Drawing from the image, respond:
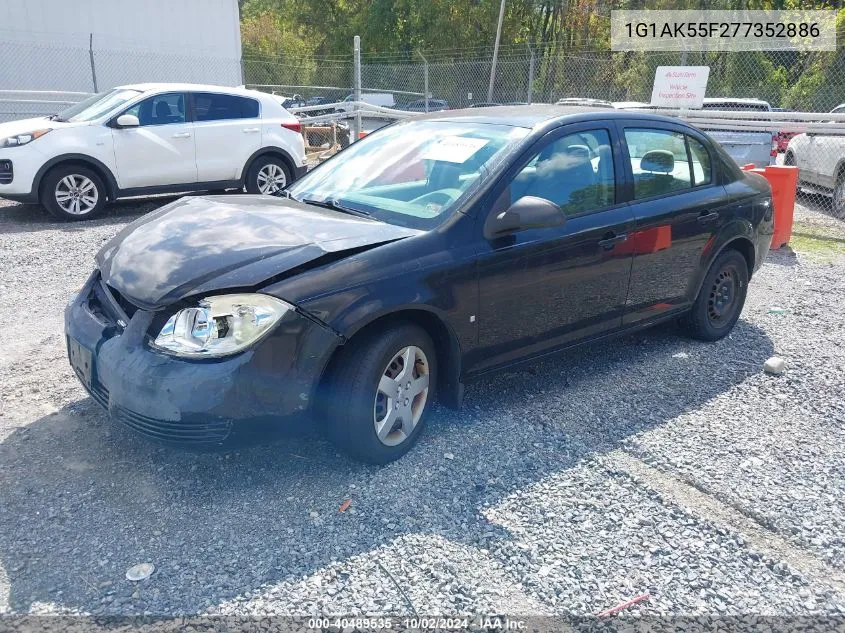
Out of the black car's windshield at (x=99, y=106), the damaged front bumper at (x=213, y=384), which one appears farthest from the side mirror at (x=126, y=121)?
the damaged front bumper at (x=213, y=384)

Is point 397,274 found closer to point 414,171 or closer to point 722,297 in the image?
point 414,171

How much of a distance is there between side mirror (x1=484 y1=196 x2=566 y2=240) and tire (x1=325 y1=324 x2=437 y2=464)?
67 cm

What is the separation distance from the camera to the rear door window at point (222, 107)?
9.91 m

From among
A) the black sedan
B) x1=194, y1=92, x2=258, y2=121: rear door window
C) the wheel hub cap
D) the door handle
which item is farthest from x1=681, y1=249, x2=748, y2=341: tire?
x1=194, y1=92, x2=258, y2=121: rear door window

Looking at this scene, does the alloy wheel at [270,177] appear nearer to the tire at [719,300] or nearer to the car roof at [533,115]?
the car roof at [533,115]

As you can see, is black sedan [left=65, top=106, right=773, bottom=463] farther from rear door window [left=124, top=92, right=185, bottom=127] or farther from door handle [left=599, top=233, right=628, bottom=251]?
rear door window [left=124, top=92, right=185, bottom=127]

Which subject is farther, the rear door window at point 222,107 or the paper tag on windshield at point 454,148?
the rear door window at point 222,107

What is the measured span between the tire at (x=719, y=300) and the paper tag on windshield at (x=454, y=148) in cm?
219

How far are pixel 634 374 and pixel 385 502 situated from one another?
90.5 inches

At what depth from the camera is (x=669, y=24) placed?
2561 cm

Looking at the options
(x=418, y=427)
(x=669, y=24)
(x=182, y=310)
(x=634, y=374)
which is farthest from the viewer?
(x=669, y=24)

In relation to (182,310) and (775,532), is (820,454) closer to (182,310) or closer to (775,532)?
(775,532)

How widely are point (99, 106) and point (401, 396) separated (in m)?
7.98

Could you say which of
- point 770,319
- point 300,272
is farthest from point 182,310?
point 770,319
